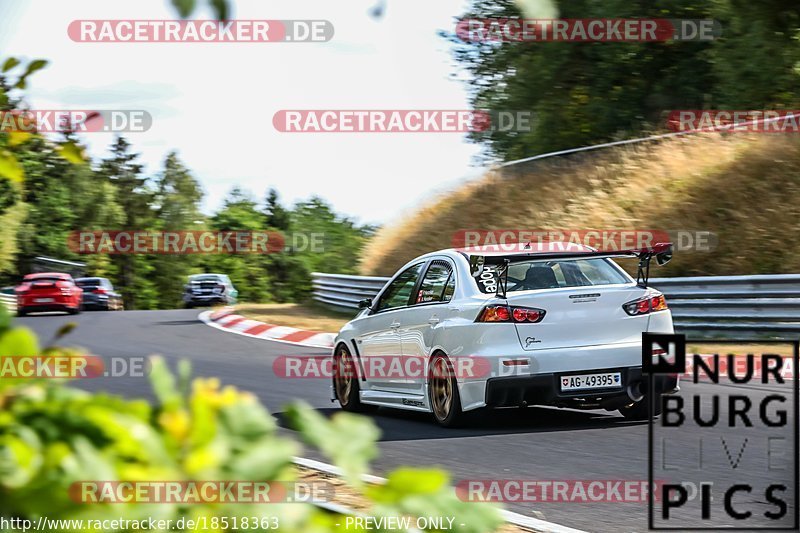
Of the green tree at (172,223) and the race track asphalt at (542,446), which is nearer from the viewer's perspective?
the race track asphalt at (542,446)

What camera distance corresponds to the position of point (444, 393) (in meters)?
9.84

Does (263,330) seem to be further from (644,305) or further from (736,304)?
(644,305)

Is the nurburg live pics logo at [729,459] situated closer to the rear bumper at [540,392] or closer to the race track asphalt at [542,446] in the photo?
the race track asphalt at [542,446]

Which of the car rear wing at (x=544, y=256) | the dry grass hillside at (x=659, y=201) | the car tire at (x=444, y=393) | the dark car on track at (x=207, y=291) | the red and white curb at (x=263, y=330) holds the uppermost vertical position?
the dry grass hillside at (x=659, y=201)

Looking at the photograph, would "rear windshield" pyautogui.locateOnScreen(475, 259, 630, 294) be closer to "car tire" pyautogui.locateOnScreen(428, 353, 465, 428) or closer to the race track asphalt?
"car tire" pyautogui.locateOnScreen(428, 353, 465, 428)

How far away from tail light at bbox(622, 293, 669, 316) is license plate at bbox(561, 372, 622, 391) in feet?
1.80

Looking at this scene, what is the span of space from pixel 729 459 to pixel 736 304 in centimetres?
912

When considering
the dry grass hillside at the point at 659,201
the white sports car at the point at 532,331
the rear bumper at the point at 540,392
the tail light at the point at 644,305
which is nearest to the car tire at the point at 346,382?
the white sports car at the point at 532,331

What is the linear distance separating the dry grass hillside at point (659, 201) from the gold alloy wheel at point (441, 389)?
11019 millimetres

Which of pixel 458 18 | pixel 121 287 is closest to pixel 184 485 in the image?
pixel 458 18

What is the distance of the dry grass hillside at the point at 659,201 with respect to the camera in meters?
21.0

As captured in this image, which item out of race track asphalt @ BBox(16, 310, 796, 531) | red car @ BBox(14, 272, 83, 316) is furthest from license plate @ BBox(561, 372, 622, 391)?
red car @ BBox(14, 272, 83, 316)

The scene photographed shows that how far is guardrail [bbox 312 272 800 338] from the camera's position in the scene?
15.4 meters

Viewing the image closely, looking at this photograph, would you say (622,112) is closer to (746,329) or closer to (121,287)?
(746,329)
